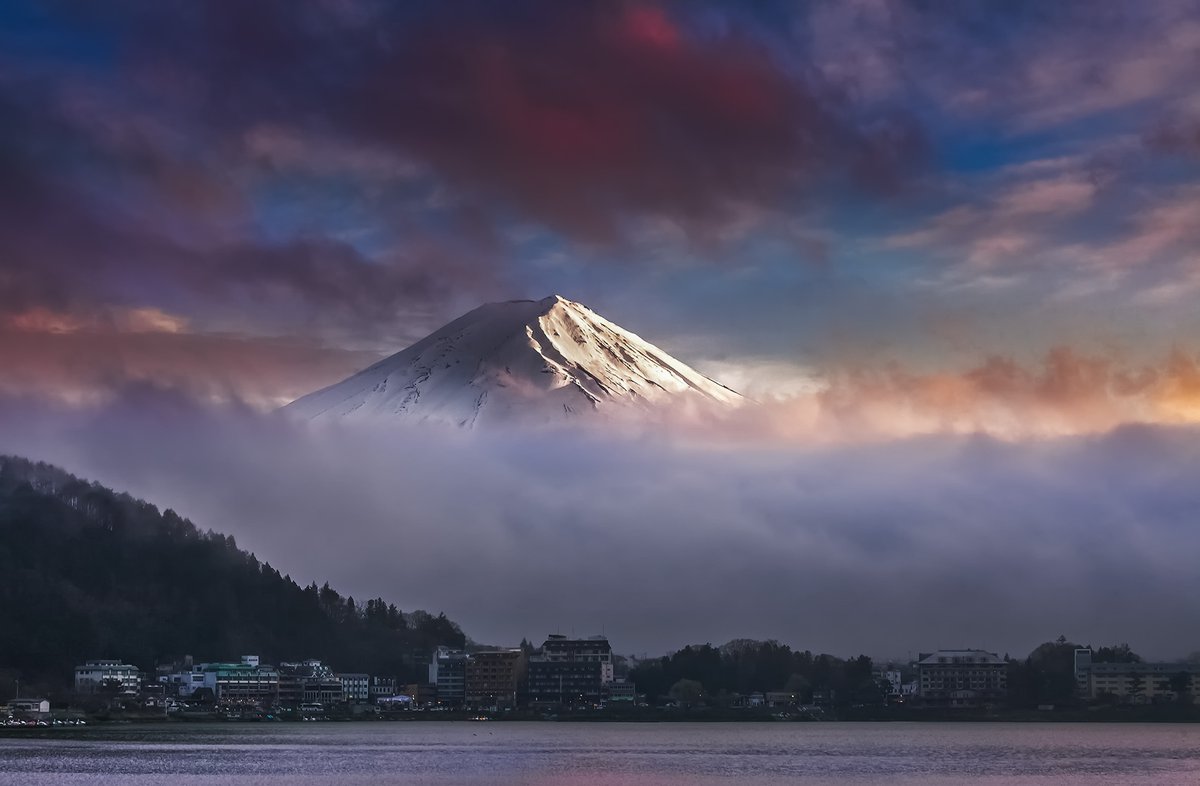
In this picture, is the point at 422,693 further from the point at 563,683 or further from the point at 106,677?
the point at 106,677

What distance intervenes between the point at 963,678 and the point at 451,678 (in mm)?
57318

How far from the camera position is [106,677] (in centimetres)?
16738

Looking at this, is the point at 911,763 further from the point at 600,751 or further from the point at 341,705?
the point at 341,705

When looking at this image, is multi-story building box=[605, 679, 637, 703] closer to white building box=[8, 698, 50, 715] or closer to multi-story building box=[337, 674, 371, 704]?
multi-story building box=[337, 674, 371, 704]

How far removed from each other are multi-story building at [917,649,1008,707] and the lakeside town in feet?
0.49

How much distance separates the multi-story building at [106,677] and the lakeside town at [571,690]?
0.51 ft

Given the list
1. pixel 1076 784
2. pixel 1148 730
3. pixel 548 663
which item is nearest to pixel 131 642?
pixel 548 663

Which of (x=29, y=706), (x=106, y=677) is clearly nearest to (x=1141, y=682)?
(x=106, y=677)

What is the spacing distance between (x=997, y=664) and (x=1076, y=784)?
368ft

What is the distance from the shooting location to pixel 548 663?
18225cm

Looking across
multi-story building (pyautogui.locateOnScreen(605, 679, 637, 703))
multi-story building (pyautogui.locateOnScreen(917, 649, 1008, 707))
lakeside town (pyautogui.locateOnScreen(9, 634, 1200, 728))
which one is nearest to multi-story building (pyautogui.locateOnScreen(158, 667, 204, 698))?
lakeside town (pyautogui.locateOnScreen(9, 634, 1200, 728))

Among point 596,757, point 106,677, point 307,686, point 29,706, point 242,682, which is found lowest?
point 596,757

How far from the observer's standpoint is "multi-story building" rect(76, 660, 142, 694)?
16562cm

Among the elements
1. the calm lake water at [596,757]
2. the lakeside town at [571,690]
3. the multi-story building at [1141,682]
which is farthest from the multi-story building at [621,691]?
Result: the multi-story building at [1141,682]
